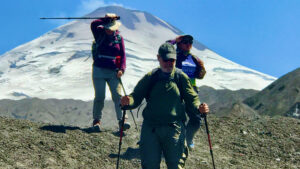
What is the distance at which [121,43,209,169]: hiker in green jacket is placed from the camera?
15.6ft

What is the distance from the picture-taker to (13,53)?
382 feet

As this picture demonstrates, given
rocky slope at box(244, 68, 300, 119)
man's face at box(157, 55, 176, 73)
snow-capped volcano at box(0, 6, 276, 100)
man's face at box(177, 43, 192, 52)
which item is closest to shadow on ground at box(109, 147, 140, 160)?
man's face at box(177, 43, 192, 52)

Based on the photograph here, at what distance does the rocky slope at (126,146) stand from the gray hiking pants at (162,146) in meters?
2.63

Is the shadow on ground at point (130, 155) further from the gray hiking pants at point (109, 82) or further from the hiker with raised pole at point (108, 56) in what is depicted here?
the gray hiking pants at point (109, 82)

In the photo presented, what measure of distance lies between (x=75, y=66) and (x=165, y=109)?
9396 cm

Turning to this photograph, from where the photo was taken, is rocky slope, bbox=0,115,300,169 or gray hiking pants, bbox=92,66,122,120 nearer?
rocky slope, bbox=0,115,300,169

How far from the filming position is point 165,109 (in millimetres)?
4879

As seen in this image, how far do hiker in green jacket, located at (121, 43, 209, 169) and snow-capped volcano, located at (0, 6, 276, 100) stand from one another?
69.0 m

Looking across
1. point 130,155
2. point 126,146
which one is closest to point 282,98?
point 126,146

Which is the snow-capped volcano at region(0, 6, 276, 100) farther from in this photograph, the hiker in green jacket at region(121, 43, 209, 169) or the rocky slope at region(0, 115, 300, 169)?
the hiker in green jacket at region(121, 43, 209, 169)

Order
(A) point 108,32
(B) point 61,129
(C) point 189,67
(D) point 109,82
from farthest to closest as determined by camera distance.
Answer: (B) point 61,129 < (D) point 109,82 < (A) point 108,32 < (C) point 189,67

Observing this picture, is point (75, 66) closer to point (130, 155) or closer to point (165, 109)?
point (130, 155)

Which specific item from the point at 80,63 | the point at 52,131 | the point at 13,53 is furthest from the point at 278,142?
the point at 13,53

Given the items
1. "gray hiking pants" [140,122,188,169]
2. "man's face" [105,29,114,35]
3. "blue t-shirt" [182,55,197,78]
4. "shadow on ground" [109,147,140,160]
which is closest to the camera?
"gray hiking pants" [140,122,188,169]
